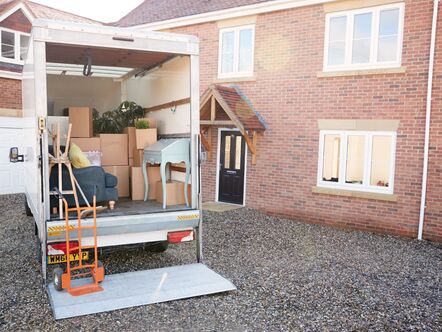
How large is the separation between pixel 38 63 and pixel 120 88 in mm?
3614

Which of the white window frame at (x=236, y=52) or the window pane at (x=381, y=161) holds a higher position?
the white window frame at (x=236, y=52)

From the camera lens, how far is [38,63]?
4602 mm

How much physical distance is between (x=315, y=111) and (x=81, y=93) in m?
5.15

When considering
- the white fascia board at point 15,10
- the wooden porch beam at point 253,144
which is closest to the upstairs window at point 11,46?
the white fascia board at point 15,10

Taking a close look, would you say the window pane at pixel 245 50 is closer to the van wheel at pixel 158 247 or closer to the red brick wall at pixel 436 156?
the red brick wall at pixel 436 156

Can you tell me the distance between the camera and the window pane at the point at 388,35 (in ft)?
29.1

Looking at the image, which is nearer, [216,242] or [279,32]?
[216,242]

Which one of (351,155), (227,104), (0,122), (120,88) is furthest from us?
(0,122)

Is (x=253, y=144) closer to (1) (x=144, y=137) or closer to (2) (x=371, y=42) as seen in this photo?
(2) (x=371, y=42)

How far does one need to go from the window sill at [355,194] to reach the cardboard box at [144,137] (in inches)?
182

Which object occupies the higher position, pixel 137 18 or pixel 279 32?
pixel 137 18

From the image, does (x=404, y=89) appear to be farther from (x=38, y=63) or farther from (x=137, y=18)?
(x=137, y=18)

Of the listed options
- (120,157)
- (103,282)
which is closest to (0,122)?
(120,157)

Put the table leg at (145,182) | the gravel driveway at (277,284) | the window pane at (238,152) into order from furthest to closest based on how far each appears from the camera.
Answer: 1. the window pane at (238,152)
2. the table leg at (145,182)
3. the gravel driveway at (277,284)
